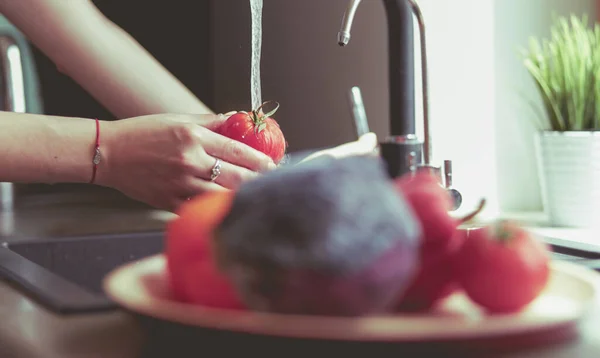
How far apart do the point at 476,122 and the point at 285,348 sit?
1.13 meters

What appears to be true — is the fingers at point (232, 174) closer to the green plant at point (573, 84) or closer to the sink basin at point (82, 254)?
the sink basin at point (82, 254)

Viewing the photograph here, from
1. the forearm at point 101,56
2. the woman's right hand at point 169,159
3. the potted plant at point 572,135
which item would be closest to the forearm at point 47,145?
the woman's right hand at point 169,159

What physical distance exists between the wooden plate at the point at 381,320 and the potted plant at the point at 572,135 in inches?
33.1

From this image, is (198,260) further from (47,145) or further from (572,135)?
(572,135)

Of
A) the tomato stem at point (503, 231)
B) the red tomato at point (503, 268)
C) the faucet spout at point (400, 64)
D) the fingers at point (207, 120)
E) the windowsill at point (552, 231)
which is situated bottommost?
the windowsill at point (552, 231)

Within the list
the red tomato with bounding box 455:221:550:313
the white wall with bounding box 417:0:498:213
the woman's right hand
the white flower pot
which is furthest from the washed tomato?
the white wall with bounding box 417:0:498:213

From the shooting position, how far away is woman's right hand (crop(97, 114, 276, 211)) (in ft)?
3.80

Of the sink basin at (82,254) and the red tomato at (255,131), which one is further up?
the red tomato at (255,131)

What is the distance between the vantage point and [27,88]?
1647mm

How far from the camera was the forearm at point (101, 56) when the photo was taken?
154 cm

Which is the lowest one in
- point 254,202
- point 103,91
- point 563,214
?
point 563,214

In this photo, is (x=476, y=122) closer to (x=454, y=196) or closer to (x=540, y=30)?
(x=540, y=30)

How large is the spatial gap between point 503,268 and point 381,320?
0.08 m

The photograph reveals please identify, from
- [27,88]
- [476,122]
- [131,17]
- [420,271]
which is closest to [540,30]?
[476,122]
